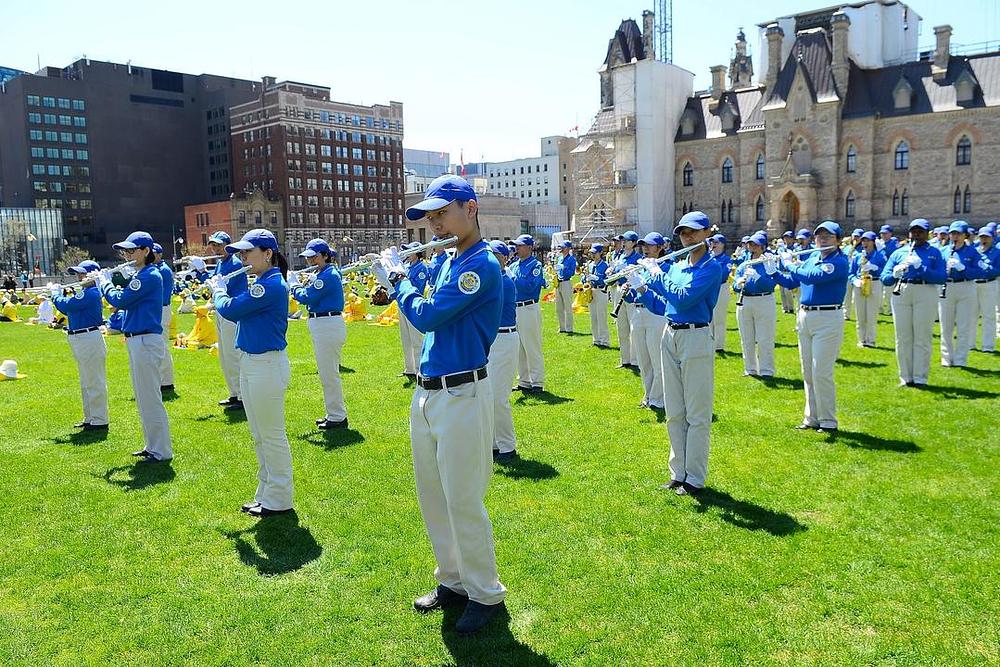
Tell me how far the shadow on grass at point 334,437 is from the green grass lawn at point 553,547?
0.17 feet

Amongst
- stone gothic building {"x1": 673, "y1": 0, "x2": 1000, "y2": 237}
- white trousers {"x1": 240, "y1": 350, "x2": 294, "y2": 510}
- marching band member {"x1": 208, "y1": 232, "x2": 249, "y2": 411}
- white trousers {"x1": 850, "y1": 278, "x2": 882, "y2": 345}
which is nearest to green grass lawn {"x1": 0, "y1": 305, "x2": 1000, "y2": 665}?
white trousers {"x1": 240, "y1": 350, "x2": 294, "y2": 510}

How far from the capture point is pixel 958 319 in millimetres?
14742

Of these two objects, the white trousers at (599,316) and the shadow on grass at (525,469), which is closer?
the shadow on grass at (525,469)

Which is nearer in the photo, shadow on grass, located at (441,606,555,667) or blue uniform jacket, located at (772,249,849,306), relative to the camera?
shadow on grass, located at (441,606,555,667)

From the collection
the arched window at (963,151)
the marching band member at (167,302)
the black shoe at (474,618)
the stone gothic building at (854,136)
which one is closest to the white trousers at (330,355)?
the marching band member at (167,302)

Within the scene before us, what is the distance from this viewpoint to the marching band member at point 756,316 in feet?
44.6

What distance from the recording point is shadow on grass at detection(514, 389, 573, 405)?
1257 centimetres

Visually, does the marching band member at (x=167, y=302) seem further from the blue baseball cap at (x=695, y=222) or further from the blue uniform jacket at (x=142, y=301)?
the blue baseball cap at (x=695, y=222)

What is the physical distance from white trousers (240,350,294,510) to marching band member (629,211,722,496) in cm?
408

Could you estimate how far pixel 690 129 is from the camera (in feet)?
237

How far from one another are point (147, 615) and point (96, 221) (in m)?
126

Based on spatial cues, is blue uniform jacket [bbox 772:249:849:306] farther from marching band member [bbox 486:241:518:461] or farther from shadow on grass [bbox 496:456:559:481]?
shadow on grass [bbox 496:456:559:481]

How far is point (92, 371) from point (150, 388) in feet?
7.94

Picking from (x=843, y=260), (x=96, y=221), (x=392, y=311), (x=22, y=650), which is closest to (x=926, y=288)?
(x=843, y=260)
